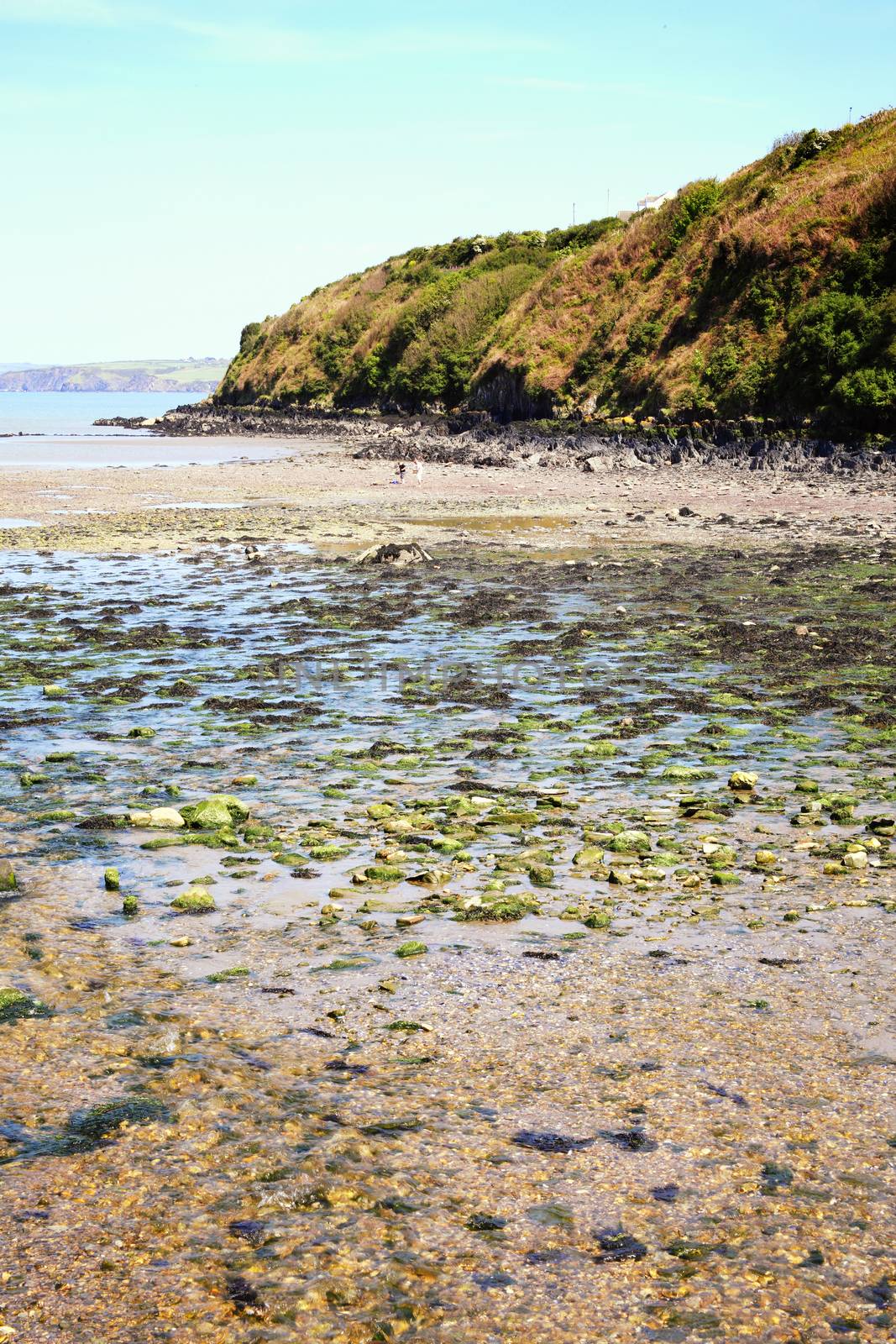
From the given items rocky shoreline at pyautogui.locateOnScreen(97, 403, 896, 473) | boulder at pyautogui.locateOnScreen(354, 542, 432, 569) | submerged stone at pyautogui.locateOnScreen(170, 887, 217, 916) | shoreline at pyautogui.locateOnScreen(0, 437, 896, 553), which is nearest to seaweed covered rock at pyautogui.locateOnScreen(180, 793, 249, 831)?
submerged stone at pyautogui.locateOnScreen(170, 887, 217, 916)

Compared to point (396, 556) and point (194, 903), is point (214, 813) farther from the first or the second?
point (396, 556)

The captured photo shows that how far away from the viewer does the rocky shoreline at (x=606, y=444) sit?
44000 millimetres

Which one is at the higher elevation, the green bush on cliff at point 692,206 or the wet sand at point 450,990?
the green bush on cliff at point 692,206

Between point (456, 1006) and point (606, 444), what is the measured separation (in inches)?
1921

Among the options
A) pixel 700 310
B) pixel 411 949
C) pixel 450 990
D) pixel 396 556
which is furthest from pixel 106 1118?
pixel 700 310

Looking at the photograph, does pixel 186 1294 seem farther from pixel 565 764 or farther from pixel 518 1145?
pixel 565 764

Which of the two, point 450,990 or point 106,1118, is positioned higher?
point 106,1118

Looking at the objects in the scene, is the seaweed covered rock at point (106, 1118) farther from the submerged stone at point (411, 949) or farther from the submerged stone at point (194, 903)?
the submerged stone at point (194, 903)

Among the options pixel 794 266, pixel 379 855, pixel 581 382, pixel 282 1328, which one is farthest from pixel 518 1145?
pixel 581 382

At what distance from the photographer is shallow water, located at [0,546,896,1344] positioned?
4.68 meters

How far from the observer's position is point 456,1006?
23.4 feet

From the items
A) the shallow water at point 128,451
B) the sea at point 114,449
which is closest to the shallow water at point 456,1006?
the shallow water at point 128,451

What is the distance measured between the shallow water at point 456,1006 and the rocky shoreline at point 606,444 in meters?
29.5

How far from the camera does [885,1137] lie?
18.5ft
